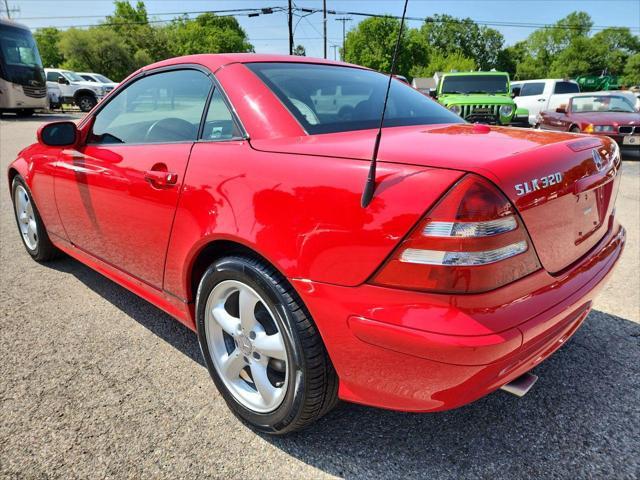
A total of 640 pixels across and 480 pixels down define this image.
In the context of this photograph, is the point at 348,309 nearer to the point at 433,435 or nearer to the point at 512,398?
the point at 433,435

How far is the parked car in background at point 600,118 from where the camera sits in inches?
377

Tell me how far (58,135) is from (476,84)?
1115 centimetres

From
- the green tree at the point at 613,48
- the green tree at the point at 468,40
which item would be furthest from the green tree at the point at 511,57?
the green tree at the point at 613,48

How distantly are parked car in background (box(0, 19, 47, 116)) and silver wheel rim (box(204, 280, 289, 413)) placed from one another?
64.4 ft

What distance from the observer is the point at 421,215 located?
134 centimetres

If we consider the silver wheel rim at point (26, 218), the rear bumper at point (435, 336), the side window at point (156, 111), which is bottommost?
the silver wheel rim at point (26, 218)

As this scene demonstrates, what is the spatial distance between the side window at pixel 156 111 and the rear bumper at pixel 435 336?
114 centimetres

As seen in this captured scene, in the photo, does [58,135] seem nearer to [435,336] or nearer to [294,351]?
[294,351]

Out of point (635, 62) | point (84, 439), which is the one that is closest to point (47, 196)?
point (84, 439)

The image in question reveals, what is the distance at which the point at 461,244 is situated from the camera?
1328mm

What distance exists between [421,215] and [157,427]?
144 cm

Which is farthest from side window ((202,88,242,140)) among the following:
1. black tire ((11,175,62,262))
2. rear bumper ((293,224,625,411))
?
black tire ((11,175,62,262))

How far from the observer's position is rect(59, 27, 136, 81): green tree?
50.6 metres

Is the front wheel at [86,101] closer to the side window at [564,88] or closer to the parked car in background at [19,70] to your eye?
the parked car in background at [19,70]
